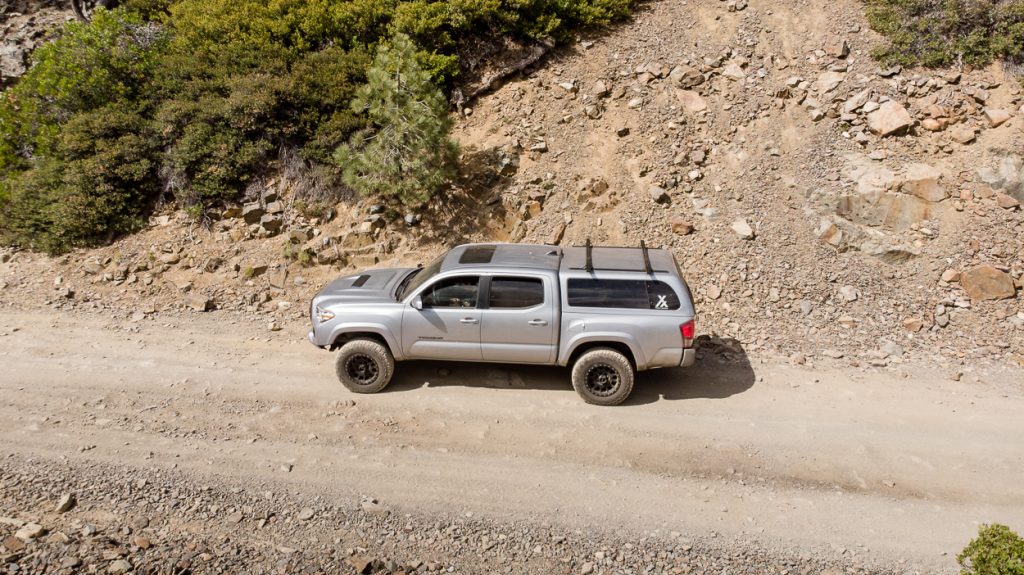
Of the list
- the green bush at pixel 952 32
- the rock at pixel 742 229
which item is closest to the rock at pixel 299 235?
the rock at pixel 742 229

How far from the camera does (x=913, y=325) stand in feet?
30.4

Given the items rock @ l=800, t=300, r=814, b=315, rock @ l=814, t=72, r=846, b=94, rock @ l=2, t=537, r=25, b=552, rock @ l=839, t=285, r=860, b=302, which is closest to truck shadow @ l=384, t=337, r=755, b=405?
rock @ l=800, t=300, r=814, b=315

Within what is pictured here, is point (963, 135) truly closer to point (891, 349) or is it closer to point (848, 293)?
point (848, 293)

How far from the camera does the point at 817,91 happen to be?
1235cm

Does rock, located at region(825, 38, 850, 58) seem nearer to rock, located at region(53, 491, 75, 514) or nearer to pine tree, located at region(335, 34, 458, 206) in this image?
pine tree, located at region(335, 34, 458, 206)

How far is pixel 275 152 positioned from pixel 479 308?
24.6ft

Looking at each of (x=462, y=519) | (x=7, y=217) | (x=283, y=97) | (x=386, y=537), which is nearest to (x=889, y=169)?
(x=462, y=519)

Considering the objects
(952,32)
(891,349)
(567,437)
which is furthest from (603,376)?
(952,32)

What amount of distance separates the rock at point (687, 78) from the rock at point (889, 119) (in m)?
3.51

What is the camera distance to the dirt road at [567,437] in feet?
19.0

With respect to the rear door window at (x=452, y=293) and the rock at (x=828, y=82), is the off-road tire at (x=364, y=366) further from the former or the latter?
the rock at (x=828, y=82)

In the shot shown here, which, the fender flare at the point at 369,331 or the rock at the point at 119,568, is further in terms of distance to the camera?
the fender flare at the point at 369,331

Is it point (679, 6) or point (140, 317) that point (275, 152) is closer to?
point (140, 317)

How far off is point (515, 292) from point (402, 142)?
5.00 metres
